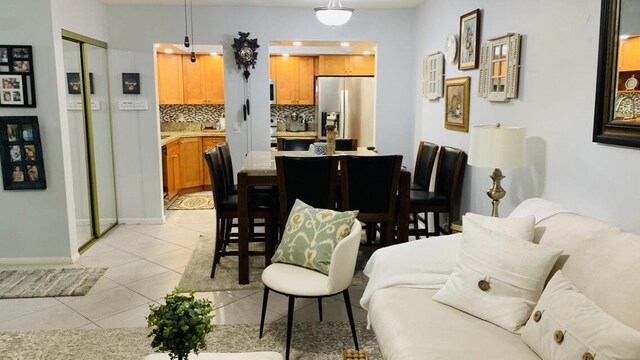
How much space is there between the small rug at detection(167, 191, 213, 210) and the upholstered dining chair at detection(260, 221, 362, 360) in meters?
4.07

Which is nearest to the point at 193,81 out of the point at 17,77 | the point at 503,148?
the point at 17,77

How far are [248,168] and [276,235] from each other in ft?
3.45

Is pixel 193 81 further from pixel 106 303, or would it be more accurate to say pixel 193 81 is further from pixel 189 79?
pixel 106 303

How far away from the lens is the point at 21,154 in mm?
4129

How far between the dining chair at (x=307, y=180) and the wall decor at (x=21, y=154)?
2.19 meters

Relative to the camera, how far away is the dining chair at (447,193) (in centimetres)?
413

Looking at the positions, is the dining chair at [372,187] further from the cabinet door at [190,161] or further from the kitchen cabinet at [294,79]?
the kitchen cabinet at [294,79]

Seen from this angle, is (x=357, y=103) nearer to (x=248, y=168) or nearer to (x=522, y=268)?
(x=248, y=168)

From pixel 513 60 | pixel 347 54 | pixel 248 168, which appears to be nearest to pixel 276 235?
pixel 248 168

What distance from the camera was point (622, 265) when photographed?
1.81 m

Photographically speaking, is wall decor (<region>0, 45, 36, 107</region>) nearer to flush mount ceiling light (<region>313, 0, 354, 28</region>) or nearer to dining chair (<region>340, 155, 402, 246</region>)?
flush mount ceiling light (<region>313, 0, 354, 28</region>)

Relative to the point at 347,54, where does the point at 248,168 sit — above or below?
below

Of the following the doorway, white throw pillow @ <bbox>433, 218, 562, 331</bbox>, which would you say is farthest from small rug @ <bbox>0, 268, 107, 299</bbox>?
white throw pillow @ <bbox>433, 218, 562, 331</bbox>

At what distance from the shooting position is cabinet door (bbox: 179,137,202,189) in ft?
24.4
